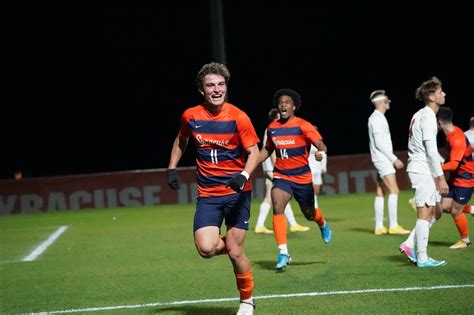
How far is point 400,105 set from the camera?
3266 centimetres

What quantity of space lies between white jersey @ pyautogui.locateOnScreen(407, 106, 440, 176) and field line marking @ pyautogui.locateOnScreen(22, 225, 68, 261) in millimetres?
6162

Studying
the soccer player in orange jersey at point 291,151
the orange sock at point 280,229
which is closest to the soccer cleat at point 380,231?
the soccer player in orange jersey at point 291,151

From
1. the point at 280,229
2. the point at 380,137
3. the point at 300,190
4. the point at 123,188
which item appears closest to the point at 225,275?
the point at 280,229

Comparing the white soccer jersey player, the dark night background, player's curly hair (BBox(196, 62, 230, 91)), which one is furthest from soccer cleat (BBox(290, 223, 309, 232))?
the dark night background

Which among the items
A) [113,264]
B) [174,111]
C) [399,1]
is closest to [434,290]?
[113,264]

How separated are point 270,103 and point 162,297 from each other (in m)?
25.3

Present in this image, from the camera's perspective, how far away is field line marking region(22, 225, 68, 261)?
1319 cm

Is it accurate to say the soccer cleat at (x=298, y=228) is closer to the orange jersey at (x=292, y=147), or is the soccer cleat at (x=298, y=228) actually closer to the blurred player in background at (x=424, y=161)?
the orange jersey at (x=292, y=147)

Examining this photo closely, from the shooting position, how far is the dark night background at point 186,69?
106 feet

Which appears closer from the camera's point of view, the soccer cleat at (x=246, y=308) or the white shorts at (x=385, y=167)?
the soccer cleat at (x=246, y=308)

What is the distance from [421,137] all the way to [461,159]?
70.8 inches

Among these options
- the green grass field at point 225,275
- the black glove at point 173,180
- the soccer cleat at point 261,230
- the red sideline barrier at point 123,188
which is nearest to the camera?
the black glove at point 173,180

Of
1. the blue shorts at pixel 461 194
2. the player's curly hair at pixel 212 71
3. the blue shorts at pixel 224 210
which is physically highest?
the player's curly hair at pixel 212 71

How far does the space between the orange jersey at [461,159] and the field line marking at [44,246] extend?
20.6ft
